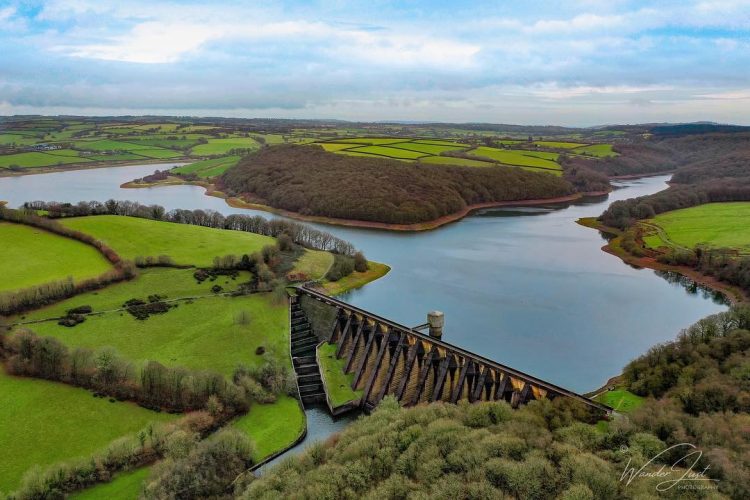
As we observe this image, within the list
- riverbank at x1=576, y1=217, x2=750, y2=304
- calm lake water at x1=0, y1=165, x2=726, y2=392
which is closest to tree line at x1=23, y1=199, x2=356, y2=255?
calm lake water at x1=0, y1=165, x2=726, y2=392

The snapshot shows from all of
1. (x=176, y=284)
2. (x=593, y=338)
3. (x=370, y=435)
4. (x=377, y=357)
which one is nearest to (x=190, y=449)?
(x=370, y=435)

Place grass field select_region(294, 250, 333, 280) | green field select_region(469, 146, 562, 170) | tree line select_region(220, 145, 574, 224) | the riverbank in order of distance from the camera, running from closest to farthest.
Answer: grass field select_region(294, 250, 333, 280) < the riverbank < tree line select_region(220, 145, 574, 224) < green field select_region(469, 146, 562, 170)

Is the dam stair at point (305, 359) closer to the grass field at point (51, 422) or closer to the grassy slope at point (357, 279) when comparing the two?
the grassy slope at point (357, 279)

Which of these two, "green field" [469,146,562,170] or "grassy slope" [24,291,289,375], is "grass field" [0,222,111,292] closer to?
"grassy slope" [24,291,289,375]

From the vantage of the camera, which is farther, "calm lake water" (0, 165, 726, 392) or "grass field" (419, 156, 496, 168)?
"grass field" (419, 156, 496, 168)

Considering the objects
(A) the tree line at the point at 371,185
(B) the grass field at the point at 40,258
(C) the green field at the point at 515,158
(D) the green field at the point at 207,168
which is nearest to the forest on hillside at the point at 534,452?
(B) the grass field at the point at 40,258

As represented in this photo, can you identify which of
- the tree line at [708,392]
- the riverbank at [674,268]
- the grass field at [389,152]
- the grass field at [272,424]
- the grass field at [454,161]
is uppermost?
the grass field at [389,152]

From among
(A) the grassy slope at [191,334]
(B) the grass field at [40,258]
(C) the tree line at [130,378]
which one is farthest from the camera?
(B) the grass field at [40,258]

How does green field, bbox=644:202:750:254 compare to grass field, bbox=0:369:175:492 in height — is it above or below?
above
